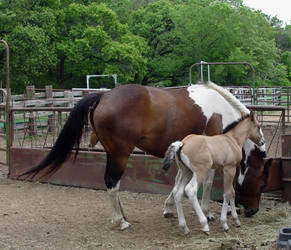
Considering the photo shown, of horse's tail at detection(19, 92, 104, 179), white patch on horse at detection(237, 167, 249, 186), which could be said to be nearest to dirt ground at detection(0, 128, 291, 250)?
white patch on horse at detection(237, 167, 249, 186)

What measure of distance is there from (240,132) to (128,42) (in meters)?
27.1

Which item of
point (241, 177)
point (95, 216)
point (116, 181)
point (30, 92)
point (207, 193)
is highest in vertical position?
point (30, 92)

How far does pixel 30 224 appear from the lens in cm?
541

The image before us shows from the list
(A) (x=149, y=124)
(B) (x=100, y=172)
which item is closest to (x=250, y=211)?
(A) (x=149, y=124)

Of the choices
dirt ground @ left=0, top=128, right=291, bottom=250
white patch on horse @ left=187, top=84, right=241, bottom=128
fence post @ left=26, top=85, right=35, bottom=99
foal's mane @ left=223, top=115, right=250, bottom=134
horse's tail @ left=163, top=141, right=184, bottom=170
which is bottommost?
dirt ground @ left=0, top=128, right=291, bottom=250

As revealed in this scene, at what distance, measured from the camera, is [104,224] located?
541cm

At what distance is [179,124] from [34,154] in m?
3.50

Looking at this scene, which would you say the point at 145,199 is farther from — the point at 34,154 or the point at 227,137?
the point at 34,154

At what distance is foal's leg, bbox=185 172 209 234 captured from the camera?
4.73 metres

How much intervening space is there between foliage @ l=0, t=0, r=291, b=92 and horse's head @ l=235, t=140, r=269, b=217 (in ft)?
63.7

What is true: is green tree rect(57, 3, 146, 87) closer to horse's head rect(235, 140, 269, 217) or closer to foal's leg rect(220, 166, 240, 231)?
horse's head rect(235, 140, 269, 217)

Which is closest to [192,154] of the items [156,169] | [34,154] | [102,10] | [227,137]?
[227,137]

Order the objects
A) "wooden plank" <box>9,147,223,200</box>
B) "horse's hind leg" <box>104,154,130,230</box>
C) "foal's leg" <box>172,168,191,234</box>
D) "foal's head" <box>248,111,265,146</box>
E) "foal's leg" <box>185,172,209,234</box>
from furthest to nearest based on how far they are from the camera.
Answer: "wooden plank" <box>9,147,223,200</box>, "foal's head" <box>248,111,265,146</box>, "horse's hind leg" <box>104,154,130,230</box>, "foal's leg" <box>172,168,191,234</box>, "foal's leg" <box>185,172,209,234</box>

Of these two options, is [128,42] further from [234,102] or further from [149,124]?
[149,124]
